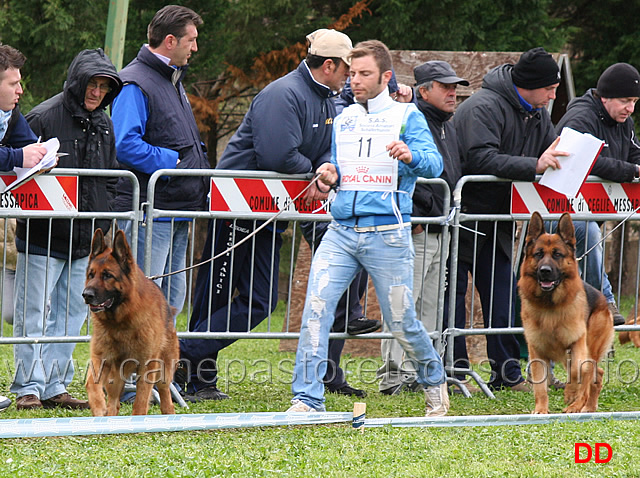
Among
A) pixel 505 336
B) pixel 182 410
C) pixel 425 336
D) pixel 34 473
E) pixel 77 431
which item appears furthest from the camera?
pixel 505 336

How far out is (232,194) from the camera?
6.06 meters

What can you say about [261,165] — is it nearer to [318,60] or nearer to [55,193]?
[318,60]

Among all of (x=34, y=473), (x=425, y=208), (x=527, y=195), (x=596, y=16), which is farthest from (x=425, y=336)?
(x=596, y=16)

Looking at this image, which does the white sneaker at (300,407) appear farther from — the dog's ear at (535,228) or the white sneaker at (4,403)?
the dog's ear at (535,228)

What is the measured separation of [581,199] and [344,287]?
237 cm

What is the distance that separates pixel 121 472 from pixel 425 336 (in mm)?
2076

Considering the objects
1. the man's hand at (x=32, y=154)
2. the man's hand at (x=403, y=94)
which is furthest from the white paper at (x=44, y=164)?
the man's hand at (x=403, y=94)

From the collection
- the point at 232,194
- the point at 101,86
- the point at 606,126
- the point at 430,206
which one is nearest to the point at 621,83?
the point at 606,126

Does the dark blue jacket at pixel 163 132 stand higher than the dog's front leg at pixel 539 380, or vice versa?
the dark blue jacket at pixel 163 132

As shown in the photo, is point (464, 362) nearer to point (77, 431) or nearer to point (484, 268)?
point (484, 268)

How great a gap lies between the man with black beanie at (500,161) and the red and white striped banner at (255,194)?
51.1 inches

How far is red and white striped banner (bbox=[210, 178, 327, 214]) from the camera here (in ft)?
19.8

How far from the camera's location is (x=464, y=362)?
22.6ft

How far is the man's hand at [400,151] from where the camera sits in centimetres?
500
